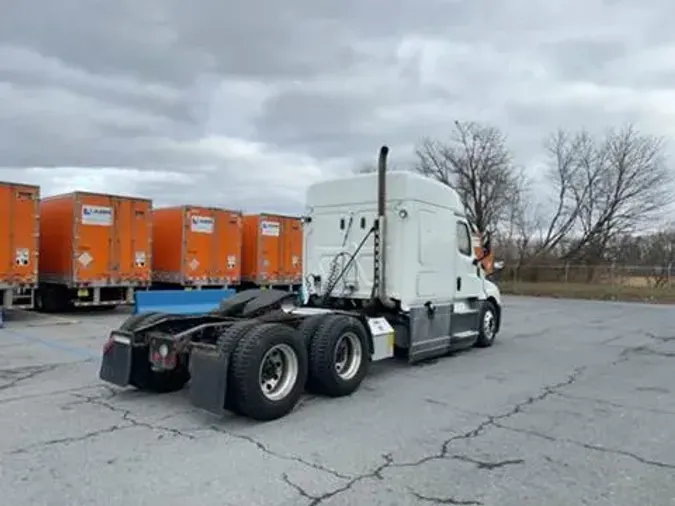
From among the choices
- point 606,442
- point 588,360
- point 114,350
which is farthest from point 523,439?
point 588,360

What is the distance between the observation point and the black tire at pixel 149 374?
7223 millimetres

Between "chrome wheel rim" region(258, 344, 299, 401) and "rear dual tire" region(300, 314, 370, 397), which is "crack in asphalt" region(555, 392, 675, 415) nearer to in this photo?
"rear dual tire" region(300, 314, 370, 397)

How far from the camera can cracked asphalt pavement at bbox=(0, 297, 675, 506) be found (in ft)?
14.2

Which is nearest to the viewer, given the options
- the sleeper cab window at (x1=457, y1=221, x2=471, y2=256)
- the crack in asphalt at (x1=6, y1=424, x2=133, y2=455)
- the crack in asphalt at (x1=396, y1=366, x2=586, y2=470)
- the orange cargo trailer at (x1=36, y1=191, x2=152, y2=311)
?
the crack in asphalt at (x1=396, y1=366, x2=586, y2=470)

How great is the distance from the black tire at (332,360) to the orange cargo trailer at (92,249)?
37.9ft

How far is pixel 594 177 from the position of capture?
153ft

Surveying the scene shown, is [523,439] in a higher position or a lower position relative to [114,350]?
lower

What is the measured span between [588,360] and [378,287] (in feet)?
13.6

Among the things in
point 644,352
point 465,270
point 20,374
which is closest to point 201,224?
point 465,270

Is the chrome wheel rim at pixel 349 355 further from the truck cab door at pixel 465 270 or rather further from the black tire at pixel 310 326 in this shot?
the truck cab door at pixel 465 270

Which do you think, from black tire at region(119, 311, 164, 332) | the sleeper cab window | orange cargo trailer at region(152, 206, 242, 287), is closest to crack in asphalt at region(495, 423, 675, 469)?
black tire at region(119, 311, 164, 332)

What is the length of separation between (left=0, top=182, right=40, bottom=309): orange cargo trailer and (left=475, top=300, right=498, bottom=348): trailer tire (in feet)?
37.4

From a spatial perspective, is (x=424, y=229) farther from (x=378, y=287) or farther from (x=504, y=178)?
(x=504, y=178)

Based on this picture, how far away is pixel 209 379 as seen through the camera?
238 inches
